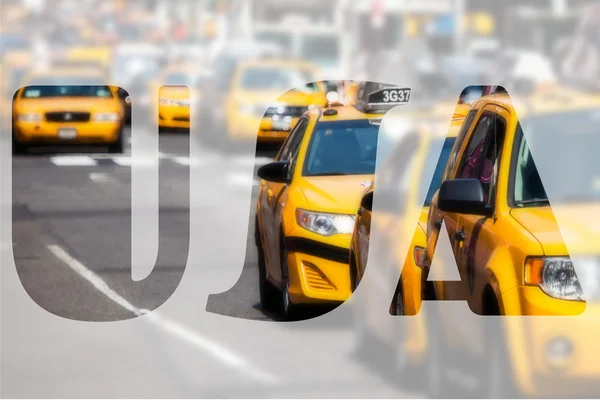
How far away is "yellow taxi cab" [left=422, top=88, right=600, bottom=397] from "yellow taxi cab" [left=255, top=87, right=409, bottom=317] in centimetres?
215

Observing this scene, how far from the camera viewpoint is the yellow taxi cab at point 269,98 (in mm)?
25797

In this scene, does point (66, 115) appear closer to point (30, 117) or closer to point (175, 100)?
point (30, 117)

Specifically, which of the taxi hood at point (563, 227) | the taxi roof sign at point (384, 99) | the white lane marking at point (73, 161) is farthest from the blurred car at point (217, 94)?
the taxi hood at point (563, 227)

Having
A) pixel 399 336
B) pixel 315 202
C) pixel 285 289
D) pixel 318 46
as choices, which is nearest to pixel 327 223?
pixel 315 202

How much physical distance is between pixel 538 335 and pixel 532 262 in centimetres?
29

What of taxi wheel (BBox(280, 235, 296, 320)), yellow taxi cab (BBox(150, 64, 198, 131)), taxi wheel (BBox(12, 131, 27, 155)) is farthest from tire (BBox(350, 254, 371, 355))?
taxi wheel (BBox(12, 131, 27, 155))

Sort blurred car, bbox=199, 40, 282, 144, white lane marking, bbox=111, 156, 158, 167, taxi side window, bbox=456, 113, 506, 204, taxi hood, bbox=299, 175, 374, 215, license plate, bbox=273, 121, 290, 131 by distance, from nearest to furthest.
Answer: taxi side window, bbox=456, 113, 506, 204
taxi hood, bbox=299, 175, 374, 215
license plate, bbox=273, 121, 290, 131
white lane marking, bbox=111, 156, 158, 167
blurred car, bbox=199, 40, 282, 144

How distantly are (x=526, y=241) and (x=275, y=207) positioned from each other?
4.59 m

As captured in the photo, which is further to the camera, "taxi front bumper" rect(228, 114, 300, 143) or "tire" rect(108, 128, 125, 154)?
"tire" rect(108, 128, 125, 154)

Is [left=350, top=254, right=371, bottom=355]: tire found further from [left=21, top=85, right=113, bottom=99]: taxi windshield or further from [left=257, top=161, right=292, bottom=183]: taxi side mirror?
[left=21, top=85, right=113, bottom=99]: taxi windshield

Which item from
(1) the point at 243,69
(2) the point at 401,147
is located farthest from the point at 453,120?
(1) the point at 243,69

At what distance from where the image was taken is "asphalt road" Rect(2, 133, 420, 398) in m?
8.38

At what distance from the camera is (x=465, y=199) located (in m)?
6.75

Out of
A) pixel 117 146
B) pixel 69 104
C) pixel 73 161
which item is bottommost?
pixel 117 146
